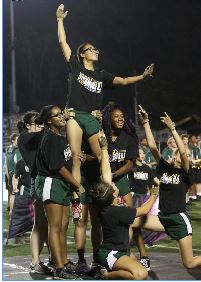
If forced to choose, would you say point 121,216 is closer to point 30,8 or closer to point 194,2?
point 194,2

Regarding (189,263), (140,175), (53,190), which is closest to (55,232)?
(53,190)

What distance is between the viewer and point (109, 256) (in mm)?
4891

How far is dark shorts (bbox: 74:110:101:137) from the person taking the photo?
558cm

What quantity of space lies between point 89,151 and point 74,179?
1.86 feet

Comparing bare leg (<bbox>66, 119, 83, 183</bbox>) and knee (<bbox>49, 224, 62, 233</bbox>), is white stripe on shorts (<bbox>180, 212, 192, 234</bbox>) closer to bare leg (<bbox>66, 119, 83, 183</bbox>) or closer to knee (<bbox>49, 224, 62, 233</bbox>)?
bare leg (<bbox>66, 119, 83, 183</bbox>)

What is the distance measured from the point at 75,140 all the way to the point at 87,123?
0.61 feet

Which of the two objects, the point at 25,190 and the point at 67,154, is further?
the point at 25,190

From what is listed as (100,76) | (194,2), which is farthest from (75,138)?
(194,2)

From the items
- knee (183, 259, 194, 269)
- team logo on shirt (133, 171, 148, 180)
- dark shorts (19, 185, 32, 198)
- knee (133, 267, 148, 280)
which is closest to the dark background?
team logo on shirt (133, 171, 148, 180)

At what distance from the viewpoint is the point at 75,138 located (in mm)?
5555

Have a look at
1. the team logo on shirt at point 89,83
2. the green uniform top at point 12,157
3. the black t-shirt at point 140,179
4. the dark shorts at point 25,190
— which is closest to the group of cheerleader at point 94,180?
the team logo on shirt at point 89,83

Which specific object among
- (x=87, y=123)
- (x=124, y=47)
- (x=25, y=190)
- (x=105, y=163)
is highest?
(x=124, y=47)

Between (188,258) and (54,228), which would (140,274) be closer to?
(188,258)

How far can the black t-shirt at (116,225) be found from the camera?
16.0ft
